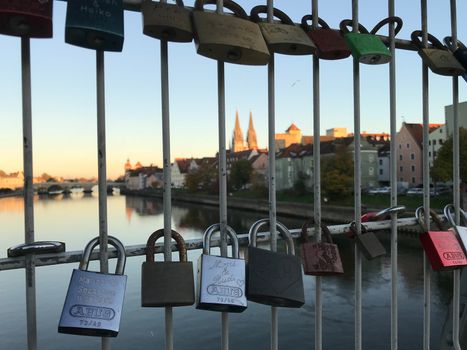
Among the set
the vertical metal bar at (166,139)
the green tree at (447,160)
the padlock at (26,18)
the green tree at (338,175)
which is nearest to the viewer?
the padlock at (26,18)

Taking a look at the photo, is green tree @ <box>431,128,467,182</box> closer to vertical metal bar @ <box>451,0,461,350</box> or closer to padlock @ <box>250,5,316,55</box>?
vertical metal bar @ <box>451,0,461,350</box>

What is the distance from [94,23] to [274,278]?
0.78 m

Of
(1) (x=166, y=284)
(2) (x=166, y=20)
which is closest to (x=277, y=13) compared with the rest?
(2) (x=166, y=20)

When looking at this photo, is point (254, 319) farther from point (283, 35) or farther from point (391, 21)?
point (283, 35)

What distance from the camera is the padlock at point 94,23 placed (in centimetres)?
97

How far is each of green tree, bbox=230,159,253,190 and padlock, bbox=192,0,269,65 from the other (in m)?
47.9

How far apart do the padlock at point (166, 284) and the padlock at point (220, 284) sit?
30 mm

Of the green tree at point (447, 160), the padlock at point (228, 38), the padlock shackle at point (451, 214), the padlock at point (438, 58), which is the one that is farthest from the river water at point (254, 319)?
the green tree at point (447, 160)

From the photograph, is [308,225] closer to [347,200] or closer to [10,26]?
[10,26]

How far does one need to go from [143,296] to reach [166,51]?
66cm

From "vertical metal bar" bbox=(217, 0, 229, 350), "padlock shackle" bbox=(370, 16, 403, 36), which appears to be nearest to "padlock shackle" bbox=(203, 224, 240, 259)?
"vertical metal bar" bbox=(217, 0, 229, 350)

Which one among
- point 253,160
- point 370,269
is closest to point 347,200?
point 370,269

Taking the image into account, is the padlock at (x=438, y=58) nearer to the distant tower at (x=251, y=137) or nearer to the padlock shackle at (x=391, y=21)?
the padlock shackle at (x=391, y=21)

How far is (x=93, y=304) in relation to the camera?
97cm
